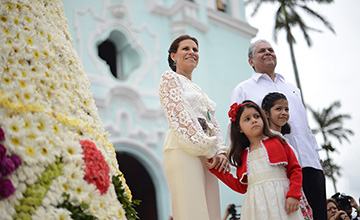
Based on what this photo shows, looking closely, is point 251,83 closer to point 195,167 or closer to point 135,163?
point 195,167

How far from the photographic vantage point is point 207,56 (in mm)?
11031

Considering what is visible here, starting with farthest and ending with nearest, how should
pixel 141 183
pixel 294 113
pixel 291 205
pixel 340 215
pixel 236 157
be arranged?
pixel 141 183
pixel 340 215
pixel 294 113
pixel 236 157
pixel 291 205

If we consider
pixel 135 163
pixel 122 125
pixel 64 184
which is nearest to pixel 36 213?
pixel 64 184

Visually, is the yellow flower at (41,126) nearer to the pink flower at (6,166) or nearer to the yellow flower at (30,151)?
the yellow flower at (30,151)

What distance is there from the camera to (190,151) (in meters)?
3.05

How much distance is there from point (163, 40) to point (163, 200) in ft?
12.8

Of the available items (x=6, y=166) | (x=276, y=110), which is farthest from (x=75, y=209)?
(x=276, y=110)

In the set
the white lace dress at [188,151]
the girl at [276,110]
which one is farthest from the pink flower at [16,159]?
the girl at [276,110]

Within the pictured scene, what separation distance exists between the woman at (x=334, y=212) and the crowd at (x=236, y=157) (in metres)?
1.43

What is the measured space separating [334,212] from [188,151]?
2.79 metres

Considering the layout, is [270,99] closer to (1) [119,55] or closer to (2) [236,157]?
(2) [236,157]

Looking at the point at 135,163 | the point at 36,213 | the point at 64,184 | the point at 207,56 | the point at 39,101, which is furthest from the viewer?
the point at 207,56

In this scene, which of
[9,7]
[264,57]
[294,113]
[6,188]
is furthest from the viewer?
[264,57]

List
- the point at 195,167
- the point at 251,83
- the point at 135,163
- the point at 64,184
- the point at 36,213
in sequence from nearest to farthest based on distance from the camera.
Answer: the point at 36,213 → the point at 64,184 → the point at 195,167 → the point at 251,83 → the point at 135,163
